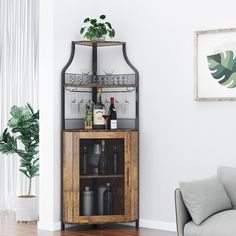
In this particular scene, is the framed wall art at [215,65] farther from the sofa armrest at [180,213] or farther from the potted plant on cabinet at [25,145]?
the potted plant on cabinet at [25,145]

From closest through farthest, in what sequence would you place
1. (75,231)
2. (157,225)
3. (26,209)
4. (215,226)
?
(215,226) < (75,231) < (157,225) < (26,209)

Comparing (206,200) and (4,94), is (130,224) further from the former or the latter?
(4,94)

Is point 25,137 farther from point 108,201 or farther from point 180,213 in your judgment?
point 180,213

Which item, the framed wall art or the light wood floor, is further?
the light wood floor

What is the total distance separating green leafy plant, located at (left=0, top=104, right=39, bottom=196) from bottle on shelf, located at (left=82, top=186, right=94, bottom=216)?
77cm

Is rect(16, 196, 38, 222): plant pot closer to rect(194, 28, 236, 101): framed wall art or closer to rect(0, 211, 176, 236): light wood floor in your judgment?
rect(0, 211, 176, 236): light wood floor

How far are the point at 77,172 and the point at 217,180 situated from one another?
4.95 ft

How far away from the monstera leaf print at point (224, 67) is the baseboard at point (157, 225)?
150cm

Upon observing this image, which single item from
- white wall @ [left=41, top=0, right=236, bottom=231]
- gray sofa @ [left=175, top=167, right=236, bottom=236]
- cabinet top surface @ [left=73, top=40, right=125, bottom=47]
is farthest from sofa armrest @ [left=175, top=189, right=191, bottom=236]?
cabinet top surface @ [left=73, top=40, right=125, bottom=47]

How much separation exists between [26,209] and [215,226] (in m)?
2.49

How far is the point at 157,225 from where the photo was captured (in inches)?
255

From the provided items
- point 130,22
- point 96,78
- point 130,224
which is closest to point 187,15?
point 130,22

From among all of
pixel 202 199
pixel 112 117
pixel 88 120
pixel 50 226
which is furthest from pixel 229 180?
pixel 50 226

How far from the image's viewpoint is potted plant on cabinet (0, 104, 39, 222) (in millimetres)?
6812
